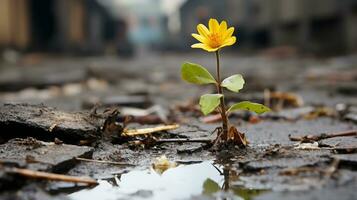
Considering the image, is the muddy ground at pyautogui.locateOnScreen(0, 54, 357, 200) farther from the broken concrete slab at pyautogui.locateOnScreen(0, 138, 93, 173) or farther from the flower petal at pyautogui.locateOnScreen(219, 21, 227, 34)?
the flower petal at pyautogui.locateOnScreen(219, 21, 227, 34)

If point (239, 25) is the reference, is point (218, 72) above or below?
below

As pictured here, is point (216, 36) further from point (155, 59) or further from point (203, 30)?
point (155, 59)

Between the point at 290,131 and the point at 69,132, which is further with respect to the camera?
the point at 290,131

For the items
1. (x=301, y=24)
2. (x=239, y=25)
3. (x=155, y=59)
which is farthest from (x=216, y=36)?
(x=239, y=25)

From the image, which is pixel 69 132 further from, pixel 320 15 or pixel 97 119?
pixel 320 15

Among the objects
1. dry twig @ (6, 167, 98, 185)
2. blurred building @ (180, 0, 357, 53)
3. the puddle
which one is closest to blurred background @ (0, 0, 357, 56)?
blurred building @ (180, 0, 357, 53)

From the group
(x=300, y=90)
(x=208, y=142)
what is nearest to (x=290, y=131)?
(x=208, y=142)
